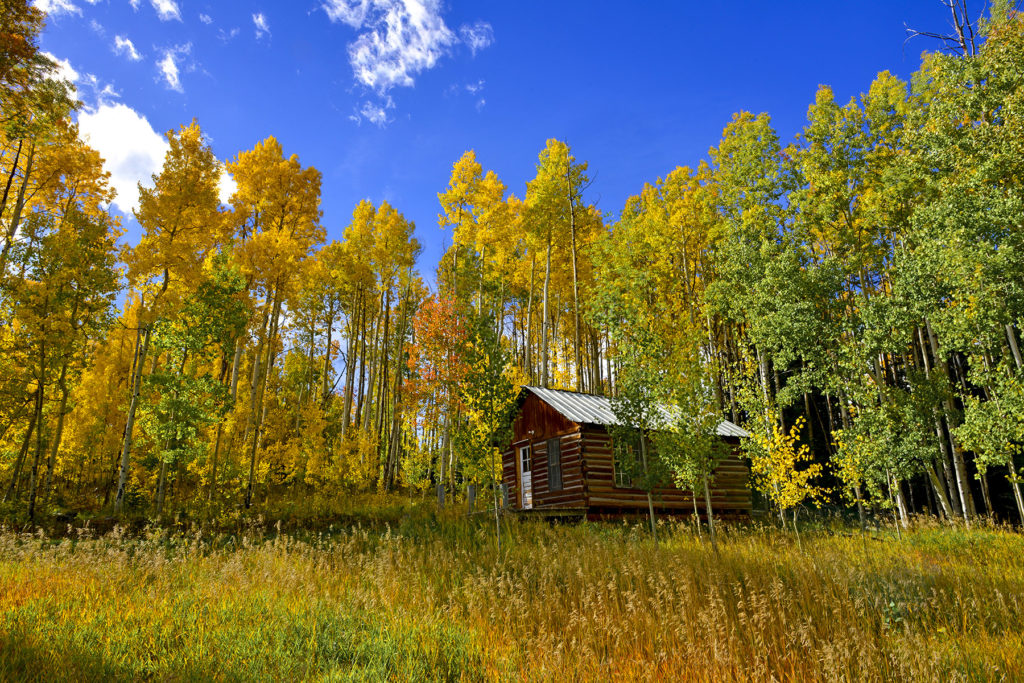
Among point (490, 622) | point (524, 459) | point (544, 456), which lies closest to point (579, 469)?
point (544, 456)

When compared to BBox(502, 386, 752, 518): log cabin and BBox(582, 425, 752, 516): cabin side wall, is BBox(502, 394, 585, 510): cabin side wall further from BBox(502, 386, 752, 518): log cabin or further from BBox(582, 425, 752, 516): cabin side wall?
BBox(582, 425, 752, 516): cabin side wall

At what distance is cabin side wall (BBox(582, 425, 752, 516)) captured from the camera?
1920cm

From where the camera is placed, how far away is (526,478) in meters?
22.2

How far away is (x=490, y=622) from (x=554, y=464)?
15.4 meters

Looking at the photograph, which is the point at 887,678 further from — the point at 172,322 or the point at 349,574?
the point at 172,322

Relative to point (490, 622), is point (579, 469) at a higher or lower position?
higher

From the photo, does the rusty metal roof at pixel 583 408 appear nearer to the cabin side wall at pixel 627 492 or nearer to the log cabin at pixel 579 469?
the log cabin at pixel 579 469

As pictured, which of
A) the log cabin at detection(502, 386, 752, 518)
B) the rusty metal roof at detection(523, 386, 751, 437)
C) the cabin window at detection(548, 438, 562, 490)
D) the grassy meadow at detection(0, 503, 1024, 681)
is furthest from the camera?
the cabin window at detection(548, 438, 562, 490)

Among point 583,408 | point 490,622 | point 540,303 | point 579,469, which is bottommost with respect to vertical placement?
point 490,622

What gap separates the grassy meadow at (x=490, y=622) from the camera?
14.0ft

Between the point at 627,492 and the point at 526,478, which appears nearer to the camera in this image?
the point at 627,492

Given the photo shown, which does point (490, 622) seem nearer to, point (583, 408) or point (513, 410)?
point (513, 410)

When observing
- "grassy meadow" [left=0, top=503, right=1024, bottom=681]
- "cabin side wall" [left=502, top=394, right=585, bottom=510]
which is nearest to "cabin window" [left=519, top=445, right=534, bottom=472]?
"cabin side wall" [left=502, top=394, right=585, bottom=510]

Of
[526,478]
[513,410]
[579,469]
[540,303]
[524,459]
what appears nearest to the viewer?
[513,410]
